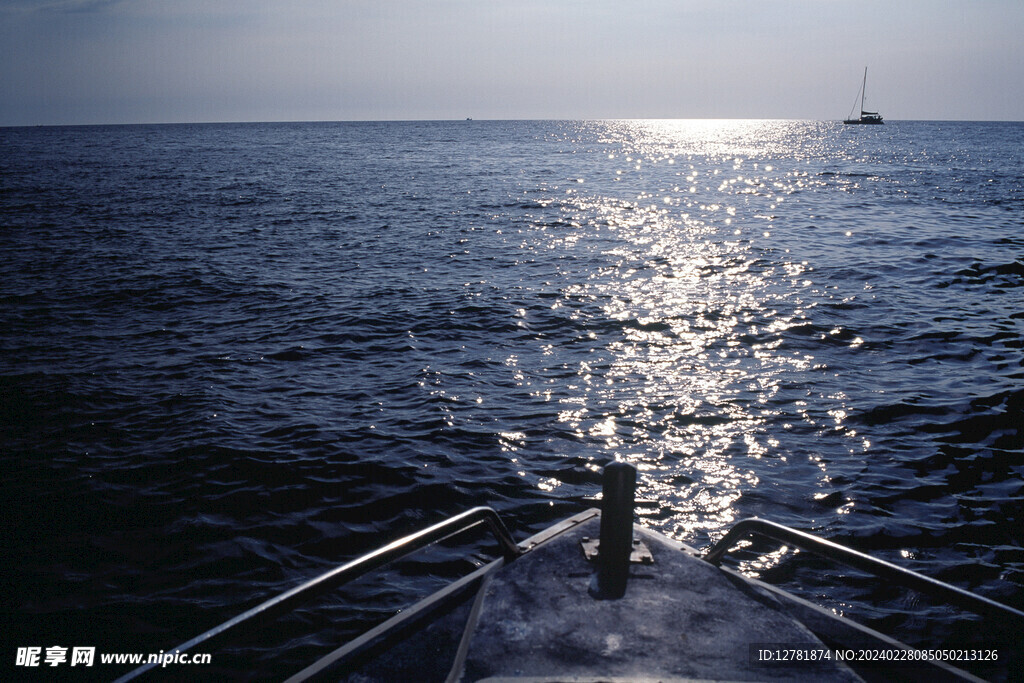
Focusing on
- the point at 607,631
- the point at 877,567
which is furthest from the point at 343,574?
the point at 877,567

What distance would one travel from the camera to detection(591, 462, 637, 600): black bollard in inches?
166

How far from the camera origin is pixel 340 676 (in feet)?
12.6

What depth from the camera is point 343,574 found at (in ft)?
11.2

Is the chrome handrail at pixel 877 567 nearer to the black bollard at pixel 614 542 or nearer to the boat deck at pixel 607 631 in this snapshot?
the boat deck at pixel 607 631

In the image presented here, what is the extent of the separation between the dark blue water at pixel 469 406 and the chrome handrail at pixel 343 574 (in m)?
3.08

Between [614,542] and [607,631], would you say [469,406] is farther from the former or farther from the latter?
[607,631]

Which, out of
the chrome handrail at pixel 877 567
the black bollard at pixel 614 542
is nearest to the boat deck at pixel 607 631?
the black bollard at pixel 614 542

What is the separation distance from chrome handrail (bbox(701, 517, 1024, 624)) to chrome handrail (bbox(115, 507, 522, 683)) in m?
1.91

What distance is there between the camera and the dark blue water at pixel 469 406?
23.5 ft

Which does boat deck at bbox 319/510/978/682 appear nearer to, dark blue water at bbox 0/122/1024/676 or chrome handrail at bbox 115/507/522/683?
chrome handrail at bbox 115/507/522/683

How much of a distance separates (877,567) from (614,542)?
1.73 metres

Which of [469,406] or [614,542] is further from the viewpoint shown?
[469,406]

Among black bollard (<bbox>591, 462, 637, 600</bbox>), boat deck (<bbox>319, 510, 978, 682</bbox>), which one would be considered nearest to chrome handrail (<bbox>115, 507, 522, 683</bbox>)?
boat deck (<bbox>319, 510, 978, 682</bbox>)

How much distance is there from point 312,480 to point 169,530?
6.51 ft
